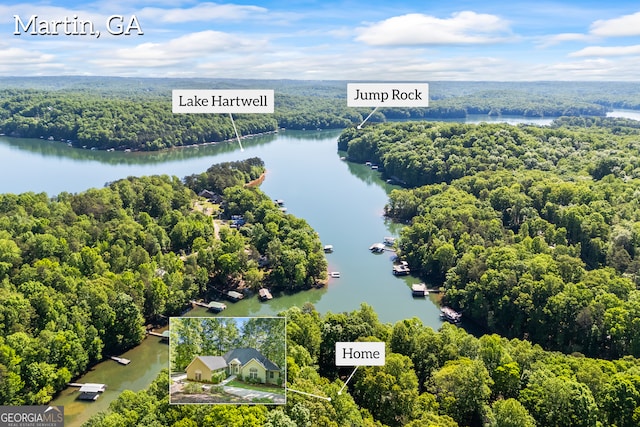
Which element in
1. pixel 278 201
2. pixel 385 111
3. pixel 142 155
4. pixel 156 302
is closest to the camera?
pixel 156 302

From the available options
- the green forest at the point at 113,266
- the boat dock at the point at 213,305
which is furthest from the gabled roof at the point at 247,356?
the boat dock at the point at 213,305

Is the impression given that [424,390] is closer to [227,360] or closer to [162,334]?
[227,360]

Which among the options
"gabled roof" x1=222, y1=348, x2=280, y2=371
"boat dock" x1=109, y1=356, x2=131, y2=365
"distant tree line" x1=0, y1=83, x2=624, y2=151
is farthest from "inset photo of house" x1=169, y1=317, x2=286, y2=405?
"distant tree line" x1=0, y1=83, x2=624, y2=151

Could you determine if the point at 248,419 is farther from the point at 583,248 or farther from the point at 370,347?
the point at 583,248

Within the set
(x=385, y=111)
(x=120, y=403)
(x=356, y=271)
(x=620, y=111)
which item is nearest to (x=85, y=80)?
(x=385, y=111)

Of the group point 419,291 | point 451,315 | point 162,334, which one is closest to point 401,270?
point 419,291

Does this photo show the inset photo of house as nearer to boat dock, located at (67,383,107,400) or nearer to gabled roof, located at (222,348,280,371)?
gabled roof, located at (222,348,280,371)
